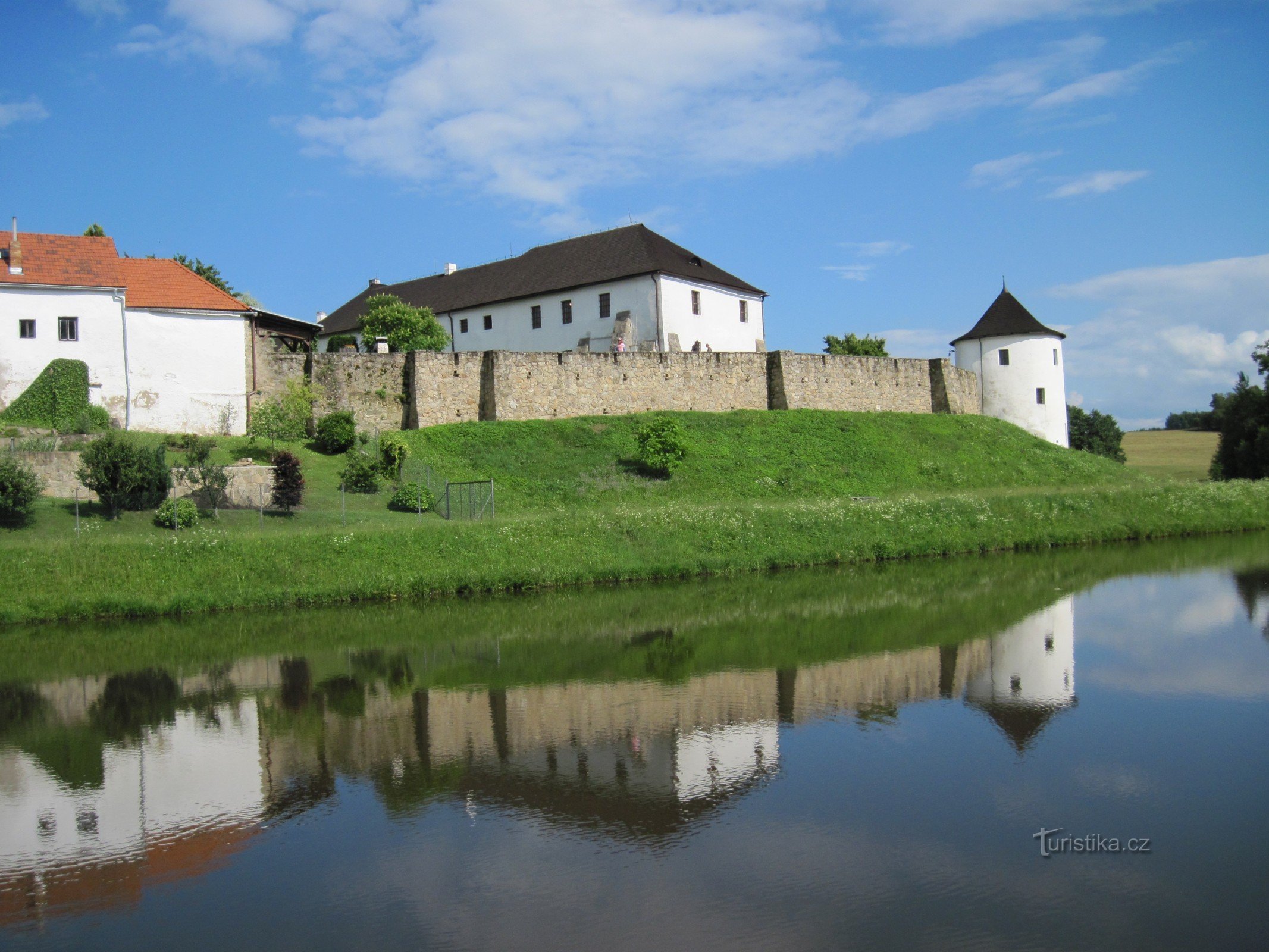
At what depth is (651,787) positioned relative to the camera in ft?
25.8

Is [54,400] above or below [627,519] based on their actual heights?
above

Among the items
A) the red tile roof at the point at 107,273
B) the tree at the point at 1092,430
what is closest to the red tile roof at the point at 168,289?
the red tile roof at the point at 107,273

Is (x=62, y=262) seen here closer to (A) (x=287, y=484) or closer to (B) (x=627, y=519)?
(A) (x=287, y=484)

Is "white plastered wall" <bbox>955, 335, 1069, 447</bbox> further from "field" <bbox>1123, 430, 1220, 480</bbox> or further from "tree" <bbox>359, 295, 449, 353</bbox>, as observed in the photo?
"tree" <bbox>359, 295, 449, 353</bbox>

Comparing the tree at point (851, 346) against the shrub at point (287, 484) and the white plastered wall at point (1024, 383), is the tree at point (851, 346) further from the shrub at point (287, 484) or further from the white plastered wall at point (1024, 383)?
the shrub at point (287, 484)

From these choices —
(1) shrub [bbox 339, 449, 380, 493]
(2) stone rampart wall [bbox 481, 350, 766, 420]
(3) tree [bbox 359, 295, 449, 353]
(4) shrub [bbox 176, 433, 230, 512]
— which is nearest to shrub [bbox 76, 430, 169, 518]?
(4) shrub [bbox 176, 433, 230, 512]

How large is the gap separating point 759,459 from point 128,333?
62.1ft

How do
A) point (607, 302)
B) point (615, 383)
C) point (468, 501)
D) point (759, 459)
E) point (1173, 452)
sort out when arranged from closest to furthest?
point (468, 501) < point (759, 459) < point (615, 383) < point (607, 302) < point (1173, 452)

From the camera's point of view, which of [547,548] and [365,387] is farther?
[365,387]

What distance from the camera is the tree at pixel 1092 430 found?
214 feet

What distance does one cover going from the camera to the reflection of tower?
31.4ft

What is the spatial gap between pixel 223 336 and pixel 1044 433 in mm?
30613

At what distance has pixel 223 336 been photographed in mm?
28984

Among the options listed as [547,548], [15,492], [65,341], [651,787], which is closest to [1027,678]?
[651,787]
